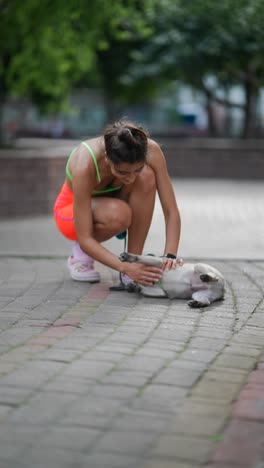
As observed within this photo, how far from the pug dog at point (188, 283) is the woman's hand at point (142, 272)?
→ 26 mm

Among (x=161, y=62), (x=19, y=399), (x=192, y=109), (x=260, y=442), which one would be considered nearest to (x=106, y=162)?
(x=19, y=399)

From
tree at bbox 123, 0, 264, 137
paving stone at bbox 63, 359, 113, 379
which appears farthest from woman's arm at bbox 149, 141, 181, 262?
tree at bbox 123, 0, 264, 137

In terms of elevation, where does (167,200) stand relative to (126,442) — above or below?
above

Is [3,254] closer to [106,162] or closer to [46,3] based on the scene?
[106,162]

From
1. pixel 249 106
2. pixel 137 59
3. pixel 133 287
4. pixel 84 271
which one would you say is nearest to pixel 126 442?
pixel 133 287

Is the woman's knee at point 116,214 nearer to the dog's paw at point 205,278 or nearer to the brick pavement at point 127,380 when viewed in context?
the brick pavement at point 127,380

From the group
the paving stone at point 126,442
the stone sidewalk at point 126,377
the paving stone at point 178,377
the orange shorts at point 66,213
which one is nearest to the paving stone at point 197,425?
the stone sidewalk at point 126,377

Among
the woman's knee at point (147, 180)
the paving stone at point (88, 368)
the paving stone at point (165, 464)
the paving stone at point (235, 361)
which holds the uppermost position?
the woman's knee at point (147, 180)

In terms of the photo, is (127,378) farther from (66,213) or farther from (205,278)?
(66,213)

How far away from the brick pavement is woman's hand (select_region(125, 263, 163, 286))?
15 cm

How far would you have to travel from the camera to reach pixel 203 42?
1788 cm

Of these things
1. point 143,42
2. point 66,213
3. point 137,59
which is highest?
point 143,42

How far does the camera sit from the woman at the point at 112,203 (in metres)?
5.42

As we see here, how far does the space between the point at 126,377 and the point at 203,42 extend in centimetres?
1464
